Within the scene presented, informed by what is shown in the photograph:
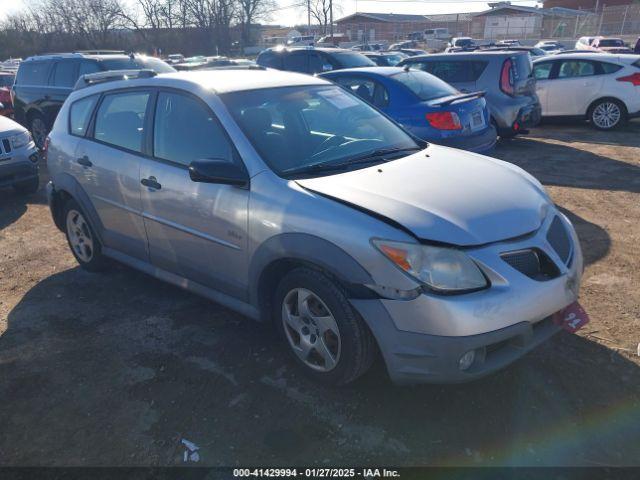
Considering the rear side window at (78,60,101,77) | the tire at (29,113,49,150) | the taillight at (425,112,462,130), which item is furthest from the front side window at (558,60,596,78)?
the tire at (29,113,49,150)

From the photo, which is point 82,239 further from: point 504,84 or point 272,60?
point 272,60

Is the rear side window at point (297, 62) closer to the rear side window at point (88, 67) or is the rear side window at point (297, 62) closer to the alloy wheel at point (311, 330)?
the rear side window at point (88, 67)

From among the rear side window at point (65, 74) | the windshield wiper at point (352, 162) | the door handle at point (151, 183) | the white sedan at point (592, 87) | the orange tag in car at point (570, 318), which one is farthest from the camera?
the white sedan at point (592, 87)

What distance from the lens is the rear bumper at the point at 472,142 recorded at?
640cm

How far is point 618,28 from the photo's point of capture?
148 feet

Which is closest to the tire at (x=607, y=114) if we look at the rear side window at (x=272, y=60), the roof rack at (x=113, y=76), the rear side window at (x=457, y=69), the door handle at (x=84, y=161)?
the rear side window at (x=457, y=69)

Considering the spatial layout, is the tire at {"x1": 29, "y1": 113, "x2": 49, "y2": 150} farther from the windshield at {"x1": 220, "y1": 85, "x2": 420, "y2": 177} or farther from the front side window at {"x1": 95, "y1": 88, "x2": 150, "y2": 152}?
the windshield at {"x1": 220, "y1": 85, "x2": 420, "y2": 177}

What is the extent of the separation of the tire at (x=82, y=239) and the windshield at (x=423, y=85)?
4.59 meters

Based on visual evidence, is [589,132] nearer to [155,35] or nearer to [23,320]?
[23,320]

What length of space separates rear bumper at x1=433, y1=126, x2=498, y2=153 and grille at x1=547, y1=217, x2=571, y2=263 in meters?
3.45

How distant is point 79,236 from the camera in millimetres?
4840

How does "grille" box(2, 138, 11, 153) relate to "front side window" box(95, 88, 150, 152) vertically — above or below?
below

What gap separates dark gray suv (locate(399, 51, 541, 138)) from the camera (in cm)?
894

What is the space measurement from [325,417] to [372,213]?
1.15 meters
